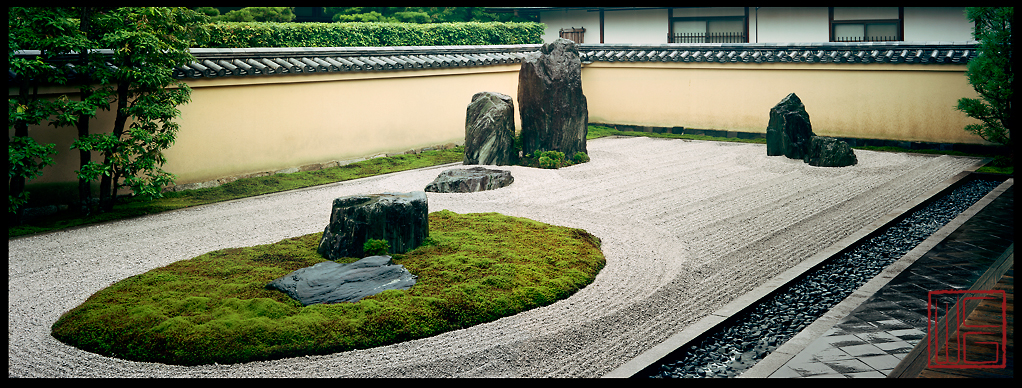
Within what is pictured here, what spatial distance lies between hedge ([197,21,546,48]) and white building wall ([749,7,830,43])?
6502 mm

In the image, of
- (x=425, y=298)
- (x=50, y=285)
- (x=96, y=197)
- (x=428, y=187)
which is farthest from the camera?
(x=428, y=187)

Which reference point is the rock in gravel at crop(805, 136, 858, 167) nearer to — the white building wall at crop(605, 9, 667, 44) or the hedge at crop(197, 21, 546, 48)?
the hedge at crop(197, 21, 546, 48)

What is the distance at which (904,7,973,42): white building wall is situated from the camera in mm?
17875

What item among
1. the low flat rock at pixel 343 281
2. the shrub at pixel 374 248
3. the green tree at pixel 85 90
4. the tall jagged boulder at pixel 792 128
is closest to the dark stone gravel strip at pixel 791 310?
the low flat rock at pixel 343 281

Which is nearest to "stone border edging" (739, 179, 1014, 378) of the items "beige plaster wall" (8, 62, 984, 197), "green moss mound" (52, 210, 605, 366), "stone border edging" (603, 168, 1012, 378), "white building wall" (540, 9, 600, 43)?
"stone border edging" (603, 168, 1012, 378)

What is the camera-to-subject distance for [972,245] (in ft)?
23.2

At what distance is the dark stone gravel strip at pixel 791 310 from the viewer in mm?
4500

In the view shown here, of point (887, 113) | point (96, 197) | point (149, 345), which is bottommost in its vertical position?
point (149, 345)

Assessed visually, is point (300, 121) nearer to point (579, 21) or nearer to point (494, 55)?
point (494, 55)

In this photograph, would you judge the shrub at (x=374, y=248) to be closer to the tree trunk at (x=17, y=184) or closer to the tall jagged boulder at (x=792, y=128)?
the tree trunk at (x=17, y=184)

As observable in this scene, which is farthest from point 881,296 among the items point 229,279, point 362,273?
point 229,279

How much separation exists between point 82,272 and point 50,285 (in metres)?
0.39

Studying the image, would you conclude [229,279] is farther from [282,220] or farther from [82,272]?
[282,220]

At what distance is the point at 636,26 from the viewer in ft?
73.6
